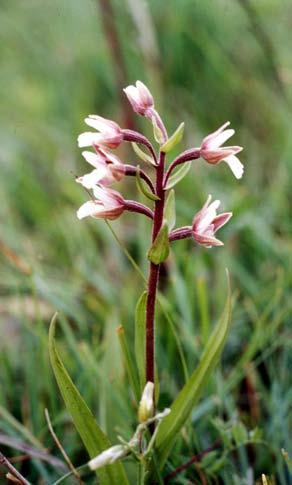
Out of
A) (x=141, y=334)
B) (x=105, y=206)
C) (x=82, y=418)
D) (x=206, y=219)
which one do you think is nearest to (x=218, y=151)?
(x=206, y=219)

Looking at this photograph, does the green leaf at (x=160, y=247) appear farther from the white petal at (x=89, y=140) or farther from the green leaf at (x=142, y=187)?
the white petal at (x=89, y=140)

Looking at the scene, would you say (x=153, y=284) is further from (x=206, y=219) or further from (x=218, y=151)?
(x=218, y=151)

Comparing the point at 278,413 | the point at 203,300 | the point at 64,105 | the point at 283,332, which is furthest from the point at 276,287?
the point at 64,105

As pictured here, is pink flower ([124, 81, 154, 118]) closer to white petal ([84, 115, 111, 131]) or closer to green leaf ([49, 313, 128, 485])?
white petal ([84, 115, 111, 131])

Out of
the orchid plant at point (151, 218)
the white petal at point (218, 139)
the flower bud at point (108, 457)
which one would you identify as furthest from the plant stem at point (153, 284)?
the flower bud at point (108, 457)

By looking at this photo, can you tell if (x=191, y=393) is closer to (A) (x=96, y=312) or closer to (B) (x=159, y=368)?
(B) (x=159, y=368)
